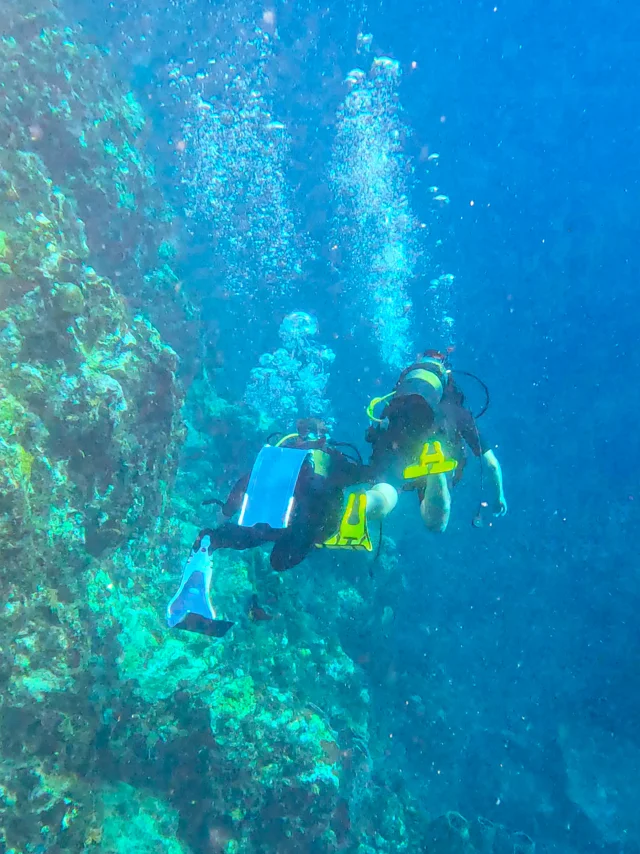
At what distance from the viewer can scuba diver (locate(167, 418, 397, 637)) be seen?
365 cm

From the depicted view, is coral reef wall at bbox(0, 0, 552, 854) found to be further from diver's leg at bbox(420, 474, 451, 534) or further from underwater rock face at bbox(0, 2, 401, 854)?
diver's leg at bbox(420, 474, 451, 534)

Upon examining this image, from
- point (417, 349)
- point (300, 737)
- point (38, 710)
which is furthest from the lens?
point (417, 349)

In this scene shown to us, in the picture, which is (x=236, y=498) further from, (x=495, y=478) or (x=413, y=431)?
(x=495, y=478)

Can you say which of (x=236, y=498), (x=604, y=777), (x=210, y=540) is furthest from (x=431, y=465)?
(x=604, y=777)

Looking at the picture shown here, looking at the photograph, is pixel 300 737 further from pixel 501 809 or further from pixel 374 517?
pixel 501 809

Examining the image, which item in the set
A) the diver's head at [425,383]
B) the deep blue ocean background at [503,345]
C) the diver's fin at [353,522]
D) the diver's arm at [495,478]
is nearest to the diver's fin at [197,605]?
the diver's fin at [353,522]

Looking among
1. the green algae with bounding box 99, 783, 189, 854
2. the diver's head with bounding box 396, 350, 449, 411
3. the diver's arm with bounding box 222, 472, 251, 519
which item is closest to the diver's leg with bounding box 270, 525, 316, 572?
the diver's arm with bounding box 222, 472, 251, 519

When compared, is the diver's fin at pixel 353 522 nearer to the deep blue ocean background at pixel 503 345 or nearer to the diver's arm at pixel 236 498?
the diver's arm at pixel 236 498

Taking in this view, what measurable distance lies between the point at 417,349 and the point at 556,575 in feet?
46.3

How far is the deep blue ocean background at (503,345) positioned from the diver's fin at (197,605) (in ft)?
21.9

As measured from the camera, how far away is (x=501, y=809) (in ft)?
37.5

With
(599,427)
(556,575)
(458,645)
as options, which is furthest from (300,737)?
(599,427)

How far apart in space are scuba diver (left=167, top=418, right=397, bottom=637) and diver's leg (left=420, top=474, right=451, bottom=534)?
295 mm

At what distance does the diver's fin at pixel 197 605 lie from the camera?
3.99 m
